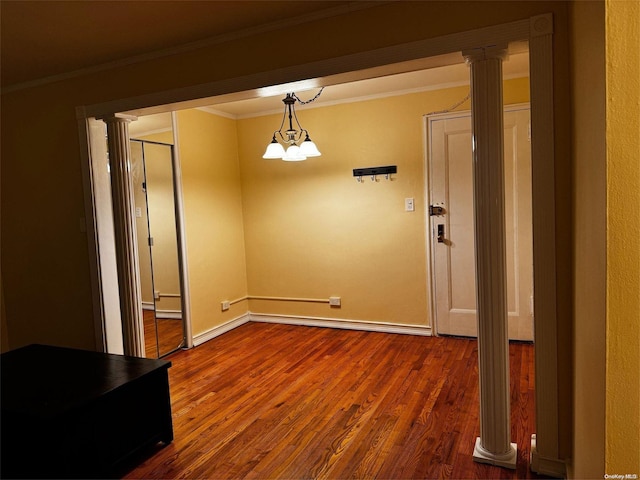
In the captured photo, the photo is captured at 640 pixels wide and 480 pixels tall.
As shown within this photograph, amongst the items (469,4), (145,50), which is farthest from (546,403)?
(145,50)

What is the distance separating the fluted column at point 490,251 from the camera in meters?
1.95

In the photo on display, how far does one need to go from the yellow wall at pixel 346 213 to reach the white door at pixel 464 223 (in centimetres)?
13

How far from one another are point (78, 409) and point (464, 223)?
3.28m

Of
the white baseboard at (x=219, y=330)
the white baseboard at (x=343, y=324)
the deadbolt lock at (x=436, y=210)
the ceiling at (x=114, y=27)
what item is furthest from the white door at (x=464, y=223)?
the white baseboard at (x=219, y=330)

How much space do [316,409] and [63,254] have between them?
88.7 inches

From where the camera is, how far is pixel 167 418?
240 centimetres

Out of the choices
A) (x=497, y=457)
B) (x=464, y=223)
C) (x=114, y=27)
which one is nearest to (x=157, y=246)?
(x=114, y=27)

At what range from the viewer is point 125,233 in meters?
3.00

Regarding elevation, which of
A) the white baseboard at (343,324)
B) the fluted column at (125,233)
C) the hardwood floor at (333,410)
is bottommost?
the hardwood floor at (333,410)

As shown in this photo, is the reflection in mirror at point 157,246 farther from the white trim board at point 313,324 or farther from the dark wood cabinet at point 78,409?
the dark wood cabinet at point 78,409

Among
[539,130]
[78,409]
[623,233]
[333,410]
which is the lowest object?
[333,410]

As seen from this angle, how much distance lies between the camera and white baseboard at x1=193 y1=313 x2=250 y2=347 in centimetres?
418

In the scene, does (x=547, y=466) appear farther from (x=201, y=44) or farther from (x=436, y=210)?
(x=201, y=44)

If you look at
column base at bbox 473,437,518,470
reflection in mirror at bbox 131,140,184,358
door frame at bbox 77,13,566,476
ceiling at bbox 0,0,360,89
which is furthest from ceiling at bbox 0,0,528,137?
column base at bbox 473,437,518,470
